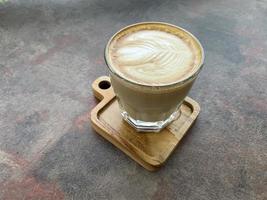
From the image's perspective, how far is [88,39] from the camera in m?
0.87

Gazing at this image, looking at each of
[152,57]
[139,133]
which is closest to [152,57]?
[152,57]

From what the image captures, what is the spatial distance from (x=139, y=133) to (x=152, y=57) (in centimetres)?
18

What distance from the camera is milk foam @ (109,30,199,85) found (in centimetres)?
50

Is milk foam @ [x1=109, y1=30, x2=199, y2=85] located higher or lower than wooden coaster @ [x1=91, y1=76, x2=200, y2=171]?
higher

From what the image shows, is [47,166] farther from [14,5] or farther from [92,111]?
[14,5]

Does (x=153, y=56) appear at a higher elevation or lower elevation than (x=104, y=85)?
higher

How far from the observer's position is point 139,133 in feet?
2.02

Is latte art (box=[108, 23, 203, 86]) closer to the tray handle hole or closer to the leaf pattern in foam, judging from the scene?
the leaf pattern in foam

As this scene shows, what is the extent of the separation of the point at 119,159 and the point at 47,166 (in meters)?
0.15

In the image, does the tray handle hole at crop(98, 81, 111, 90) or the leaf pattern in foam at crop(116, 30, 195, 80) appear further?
the tray handle hole at crop(98, 81, 111, 90)

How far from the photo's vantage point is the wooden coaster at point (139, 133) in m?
0.58

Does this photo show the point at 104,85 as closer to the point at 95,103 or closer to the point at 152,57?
the point at 95,103

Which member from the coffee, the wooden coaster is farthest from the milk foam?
the wooden coaster

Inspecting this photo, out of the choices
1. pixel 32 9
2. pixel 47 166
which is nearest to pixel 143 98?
pixel 47 166
